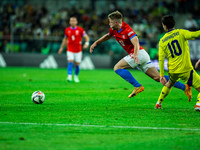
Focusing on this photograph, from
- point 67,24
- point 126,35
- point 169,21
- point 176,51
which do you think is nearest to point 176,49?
point 176,51

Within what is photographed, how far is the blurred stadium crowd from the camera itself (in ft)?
87.8

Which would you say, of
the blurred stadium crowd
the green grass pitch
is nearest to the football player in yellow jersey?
the green grass pitch

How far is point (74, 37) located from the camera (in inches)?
640

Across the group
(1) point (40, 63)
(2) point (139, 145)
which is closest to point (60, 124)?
(2) point (139, 145)

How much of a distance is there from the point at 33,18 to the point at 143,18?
349 inches

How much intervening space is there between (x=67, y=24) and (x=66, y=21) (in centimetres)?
80

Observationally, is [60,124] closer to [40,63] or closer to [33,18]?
[40,63]

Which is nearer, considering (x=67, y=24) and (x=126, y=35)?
(x=126, y=35)

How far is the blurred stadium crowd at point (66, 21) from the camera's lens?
2677cm

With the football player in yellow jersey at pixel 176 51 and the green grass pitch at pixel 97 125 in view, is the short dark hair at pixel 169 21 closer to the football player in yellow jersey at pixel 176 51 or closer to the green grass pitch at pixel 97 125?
the football player in yellow jersey at pixel 176 51

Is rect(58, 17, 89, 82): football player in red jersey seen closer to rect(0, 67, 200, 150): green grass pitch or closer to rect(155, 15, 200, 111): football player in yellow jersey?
rect(0, 67, 200, 150): green grass pitch

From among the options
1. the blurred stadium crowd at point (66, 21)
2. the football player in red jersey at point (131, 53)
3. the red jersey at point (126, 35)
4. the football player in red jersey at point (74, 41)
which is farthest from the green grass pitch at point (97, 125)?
the blurred stadium crowd at point (66, 21)

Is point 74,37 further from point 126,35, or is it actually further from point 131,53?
point 126,35

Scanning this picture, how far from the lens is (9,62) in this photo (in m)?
26.8
